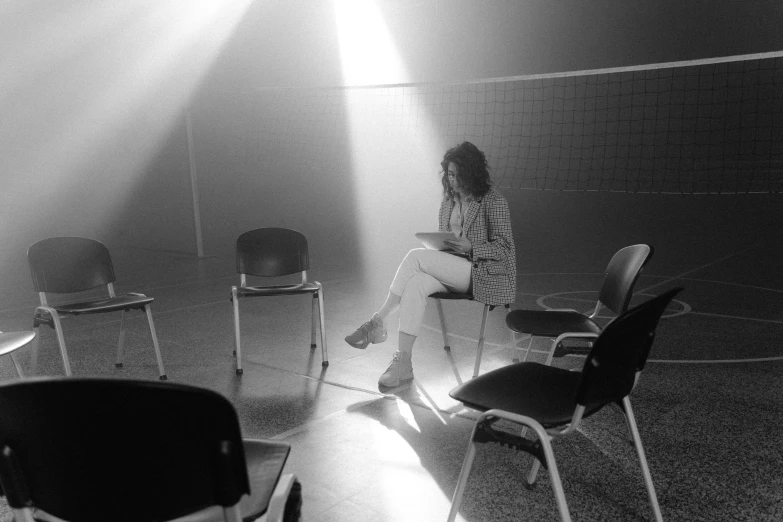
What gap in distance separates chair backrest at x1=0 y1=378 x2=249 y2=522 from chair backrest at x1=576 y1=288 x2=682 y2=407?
34.7 inches

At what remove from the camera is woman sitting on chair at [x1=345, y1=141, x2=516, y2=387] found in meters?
3.42

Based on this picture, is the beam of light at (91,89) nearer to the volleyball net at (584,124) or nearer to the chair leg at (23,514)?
the volleyball net at (584,124)

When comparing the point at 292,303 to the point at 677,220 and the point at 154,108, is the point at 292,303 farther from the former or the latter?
the point at 677,220

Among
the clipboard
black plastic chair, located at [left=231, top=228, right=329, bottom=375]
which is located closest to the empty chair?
black plastic chair, located at [left=231, top=228, right=329, bottom=375]

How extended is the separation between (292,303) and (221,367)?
1.78 meters

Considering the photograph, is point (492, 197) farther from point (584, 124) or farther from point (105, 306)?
point (584, 124)

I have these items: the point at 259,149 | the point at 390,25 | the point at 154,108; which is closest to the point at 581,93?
the point at 390,25

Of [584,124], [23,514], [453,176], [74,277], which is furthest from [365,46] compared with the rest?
[23,514]

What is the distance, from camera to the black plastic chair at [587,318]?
256cm

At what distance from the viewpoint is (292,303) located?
5605mm

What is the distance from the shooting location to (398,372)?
3494 mm

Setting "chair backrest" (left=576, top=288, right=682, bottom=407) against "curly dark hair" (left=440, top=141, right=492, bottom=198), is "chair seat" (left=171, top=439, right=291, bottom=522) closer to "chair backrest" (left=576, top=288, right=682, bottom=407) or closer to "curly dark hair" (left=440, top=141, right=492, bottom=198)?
"chair backrest" (left=576, top=288, right=682, bottom=407)

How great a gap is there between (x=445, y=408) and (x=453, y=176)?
126 centimetres

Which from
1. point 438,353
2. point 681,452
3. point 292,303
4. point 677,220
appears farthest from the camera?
point 677,220
